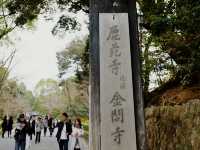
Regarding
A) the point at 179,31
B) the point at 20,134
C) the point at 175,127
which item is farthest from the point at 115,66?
the point at 20,134

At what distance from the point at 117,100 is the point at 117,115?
189 millimetres

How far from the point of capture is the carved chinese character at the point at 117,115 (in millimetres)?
5367

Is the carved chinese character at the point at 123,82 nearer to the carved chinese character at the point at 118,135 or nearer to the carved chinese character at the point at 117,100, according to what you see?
the carved chinese character at the point at 117,100

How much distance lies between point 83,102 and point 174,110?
41.2 m

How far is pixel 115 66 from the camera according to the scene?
217 inches

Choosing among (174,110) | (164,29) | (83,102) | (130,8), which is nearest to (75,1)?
(164,29)

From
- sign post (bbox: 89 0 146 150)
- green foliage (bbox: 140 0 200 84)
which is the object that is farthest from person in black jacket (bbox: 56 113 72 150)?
sign post (bbox: 89 0 146 150)

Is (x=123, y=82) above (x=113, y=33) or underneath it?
underneath

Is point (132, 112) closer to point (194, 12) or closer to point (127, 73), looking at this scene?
point (127, 73)

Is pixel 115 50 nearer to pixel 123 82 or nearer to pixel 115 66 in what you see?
pixel 115 66

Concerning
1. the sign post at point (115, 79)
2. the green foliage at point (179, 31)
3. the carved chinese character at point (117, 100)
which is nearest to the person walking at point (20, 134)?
the green foliage at point (179, 31)

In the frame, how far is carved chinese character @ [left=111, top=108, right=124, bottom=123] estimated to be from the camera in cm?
537

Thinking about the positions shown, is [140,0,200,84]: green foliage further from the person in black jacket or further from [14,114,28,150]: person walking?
[14,114,28,150]: person walking

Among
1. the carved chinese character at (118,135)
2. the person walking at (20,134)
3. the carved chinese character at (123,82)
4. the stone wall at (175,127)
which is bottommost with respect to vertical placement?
the person walking at (20,134)
